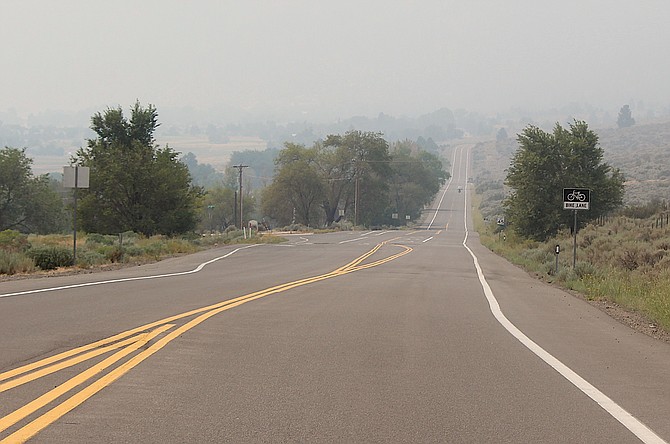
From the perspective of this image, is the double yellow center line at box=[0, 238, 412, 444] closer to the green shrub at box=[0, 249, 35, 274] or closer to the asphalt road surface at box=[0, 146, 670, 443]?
the asphalt road surface at box=[0, 146, 670, 443]

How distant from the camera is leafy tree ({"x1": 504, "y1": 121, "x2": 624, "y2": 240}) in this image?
5047cm

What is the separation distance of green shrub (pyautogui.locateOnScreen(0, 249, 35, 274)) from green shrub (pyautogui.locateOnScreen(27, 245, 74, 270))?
1.55ft

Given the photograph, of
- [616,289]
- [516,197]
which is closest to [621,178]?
[516,197]

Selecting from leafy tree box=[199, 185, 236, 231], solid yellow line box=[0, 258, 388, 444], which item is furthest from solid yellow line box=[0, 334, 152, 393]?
leafy tree box=[199, 185, 236, 231]

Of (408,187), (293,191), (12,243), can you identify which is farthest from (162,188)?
(408,187)

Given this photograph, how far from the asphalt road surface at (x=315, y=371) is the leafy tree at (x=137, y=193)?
37105 millimetres

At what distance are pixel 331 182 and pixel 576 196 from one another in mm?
97606

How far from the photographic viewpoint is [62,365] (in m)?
8.26

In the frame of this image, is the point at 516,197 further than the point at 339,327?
Yes

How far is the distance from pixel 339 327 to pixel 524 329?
3.01 metres

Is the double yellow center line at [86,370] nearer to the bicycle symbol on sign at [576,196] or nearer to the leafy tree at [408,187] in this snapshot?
the bicycle symbol on sign at [576,196]

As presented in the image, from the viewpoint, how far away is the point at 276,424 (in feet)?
20.3

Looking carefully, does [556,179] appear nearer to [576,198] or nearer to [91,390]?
[576,198]

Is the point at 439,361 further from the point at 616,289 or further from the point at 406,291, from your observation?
the point at 616,289
